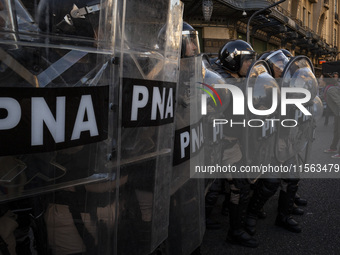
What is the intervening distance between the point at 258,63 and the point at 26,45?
2.23 meters

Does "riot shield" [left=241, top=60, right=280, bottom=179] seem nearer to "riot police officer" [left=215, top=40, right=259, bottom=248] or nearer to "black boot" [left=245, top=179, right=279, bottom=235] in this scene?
"riot police officer" [left=215, top=40, right=259, bottom=248]

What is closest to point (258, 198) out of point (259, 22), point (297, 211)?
point (297, 211)

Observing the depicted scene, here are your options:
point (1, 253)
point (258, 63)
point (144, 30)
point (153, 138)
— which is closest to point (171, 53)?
point (144, 30)

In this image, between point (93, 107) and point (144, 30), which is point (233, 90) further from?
point (93, 107)

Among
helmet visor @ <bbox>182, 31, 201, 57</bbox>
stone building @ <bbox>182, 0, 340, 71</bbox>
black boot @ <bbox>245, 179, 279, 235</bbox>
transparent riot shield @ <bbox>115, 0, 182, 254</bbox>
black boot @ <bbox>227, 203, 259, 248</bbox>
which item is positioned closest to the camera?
transparent riot shield @ <bbox>115, 0, 182, 254</bbox>

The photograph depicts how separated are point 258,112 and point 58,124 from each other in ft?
6.60

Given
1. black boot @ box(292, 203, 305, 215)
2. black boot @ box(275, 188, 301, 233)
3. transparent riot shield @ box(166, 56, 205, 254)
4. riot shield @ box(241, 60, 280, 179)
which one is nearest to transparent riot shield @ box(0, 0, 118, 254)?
transparent riot shield @ box(166, 56, 205, 254)

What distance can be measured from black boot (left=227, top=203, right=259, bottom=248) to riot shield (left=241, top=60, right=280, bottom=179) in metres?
0.49

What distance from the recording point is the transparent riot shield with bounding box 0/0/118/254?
93 cm

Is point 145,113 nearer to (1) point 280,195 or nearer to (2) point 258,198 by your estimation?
(2) point 258,198

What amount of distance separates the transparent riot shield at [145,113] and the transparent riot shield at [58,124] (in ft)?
0.17

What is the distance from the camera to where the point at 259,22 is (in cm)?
2048

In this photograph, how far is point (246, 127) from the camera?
2.70m

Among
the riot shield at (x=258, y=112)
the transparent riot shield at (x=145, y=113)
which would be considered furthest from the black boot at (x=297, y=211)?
the transparent riot shield at (x=145, y=113)
